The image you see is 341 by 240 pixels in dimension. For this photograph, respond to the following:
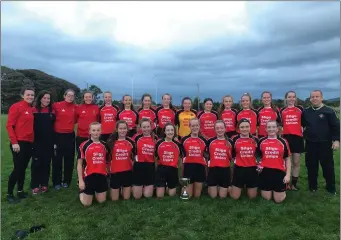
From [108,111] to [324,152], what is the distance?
16.8ft

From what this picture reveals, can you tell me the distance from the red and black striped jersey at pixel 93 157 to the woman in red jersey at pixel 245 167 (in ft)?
8.90

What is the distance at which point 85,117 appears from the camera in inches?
289

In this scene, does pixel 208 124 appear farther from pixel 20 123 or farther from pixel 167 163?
pixel 20 123

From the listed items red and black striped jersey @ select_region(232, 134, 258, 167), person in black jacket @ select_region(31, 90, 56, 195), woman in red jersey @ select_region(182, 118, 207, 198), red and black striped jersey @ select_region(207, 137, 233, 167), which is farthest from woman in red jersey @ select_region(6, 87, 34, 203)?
red and black striped jersey @ select_region(232, 134, 258, 167)

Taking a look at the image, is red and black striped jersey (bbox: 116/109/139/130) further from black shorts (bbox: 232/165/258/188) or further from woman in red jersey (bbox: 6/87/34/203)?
black shorts (bbox: 232/165/258/188)

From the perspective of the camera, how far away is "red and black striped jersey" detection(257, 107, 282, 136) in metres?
7.20

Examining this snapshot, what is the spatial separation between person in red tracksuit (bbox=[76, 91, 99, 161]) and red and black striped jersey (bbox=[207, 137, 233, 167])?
2.97 meters

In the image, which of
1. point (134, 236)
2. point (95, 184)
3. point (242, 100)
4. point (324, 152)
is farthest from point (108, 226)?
point (324, 152)

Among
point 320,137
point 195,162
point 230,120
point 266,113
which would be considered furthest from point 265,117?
point 195,162

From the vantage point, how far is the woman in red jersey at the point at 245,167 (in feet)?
20.5

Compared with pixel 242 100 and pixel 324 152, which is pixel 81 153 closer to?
pixel 242 100

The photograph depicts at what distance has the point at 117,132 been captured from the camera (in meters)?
6.54

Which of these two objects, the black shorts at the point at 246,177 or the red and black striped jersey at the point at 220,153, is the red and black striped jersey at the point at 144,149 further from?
the black shorts at the point at 246,177

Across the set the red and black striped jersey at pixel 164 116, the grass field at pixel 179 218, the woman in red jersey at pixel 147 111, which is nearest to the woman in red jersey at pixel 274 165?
the grass field at pixel 179 218
